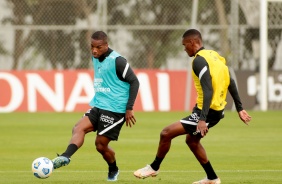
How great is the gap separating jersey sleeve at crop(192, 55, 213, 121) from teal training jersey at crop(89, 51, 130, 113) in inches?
57.0

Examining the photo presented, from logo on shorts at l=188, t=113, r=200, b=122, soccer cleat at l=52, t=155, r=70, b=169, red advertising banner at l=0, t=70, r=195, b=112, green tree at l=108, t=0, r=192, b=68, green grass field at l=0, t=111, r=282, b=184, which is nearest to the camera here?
soccer cleat at l=52, t=155, r=70, b=169

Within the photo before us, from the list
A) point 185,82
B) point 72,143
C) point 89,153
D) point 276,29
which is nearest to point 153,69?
point 185,82

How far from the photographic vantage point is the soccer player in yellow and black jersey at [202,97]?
37.3 feet

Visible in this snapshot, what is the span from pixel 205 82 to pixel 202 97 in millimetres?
370

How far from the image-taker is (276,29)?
32.3 metres

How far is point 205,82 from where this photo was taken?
11352 mm

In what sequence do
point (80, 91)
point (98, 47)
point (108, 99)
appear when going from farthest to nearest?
1. point (80, 91)
2. point (108, 99)
3. point (98, 47)

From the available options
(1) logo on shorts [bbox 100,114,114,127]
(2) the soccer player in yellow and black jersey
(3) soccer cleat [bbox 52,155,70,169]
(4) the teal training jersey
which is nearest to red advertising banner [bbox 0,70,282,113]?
(4) the teal training jersey

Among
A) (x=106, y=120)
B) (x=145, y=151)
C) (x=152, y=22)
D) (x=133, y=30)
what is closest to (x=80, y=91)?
Answer: (x=133, y=30)

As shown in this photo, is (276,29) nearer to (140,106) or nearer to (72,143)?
(140,106)

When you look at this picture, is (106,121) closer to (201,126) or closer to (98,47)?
(98,47)

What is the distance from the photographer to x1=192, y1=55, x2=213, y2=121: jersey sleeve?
446 inches

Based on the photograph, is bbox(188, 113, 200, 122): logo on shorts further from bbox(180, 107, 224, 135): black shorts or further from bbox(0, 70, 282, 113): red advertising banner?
bbox(0, 70, 282, 113): red advertising banner

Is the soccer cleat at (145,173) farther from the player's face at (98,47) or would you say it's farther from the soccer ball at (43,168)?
the player's face at (98,47)
